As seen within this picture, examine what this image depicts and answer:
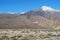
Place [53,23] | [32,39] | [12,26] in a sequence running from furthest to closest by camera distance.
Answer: [53,23], [12,26], [32,39]

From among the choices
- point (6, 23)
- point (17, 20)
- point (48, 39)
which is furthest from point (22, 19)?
point (48, 39)

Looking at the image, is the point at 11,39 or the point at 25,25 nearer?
the point at 11,39

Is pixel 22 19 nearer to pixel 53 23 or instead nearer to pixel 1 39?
pixel 53 23

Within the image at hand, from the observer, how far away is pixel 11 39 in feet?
108

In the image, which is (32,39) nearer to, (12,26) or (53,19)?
(12,26)

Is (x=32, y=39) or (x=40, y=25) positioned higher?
(x=40, y=25)

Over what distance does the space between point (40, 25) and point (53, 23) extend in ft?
24.8

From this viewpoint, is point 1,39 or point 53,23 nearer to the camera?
point 1,39

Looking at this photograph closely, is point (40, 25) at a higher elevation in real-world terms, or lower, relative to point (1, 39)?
higher

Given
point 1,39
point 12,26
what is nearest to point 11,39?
point 1,39

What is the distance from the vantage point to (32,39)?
3269cm

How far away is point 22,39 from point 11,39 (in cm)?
176

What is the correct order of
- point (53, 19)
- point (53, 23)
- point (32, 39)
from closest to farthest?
point (32, 39), point (53, 23), point (53, 19)

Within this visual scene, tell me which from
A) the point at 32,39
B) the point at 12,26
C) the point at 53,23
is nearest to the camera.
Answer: the point at 32,39
